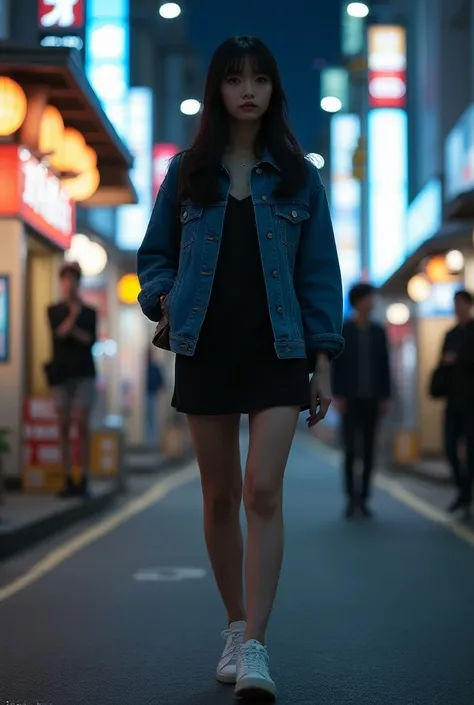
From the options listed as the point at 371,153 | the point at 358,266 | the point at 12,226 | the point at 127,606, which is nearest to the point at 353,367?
the point at 12,226

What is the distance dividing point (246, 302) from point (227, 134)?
23.6 inches

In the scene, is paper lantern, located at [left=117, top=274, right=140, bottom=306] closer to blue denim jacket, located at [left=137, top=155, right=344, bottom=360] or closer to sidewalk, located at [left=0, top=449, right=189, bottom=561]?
sidewalk, located at [left=0, top=449, right=189, bottom=561]

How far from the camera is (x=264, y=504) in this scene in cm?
428

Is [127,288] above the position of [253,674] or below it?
above

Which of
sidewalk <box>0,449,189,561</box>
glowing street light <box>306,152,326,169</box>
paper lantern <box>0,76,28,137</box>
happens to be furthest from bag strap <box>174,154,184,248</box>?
paper lantern <box>0,76,28,137</box>

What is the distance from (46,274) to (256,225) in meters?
10.3

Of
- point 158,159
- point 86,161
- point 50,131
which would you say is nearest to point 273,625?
point 50,131

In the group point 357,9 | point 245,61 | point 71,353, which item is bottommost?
point 71,353

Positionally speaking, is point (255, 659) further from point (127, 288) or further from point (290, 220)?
point (127, 288)

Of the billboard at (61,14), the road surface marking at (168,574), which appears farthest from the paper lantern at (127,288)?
the road surface marking at (168,574)

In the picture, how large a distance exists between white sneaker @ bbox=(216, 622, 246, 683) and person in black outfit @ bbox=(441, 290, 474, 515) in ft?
21.1

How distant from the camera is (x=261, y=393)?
4273 millimetres

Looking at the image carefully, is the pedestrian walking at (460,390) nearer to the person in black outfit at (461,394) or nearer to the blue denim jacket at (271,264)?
the person in black outfit at (461,394)

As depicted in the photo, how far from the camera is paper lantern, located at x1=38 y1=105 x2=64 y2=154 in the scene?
12.8m
